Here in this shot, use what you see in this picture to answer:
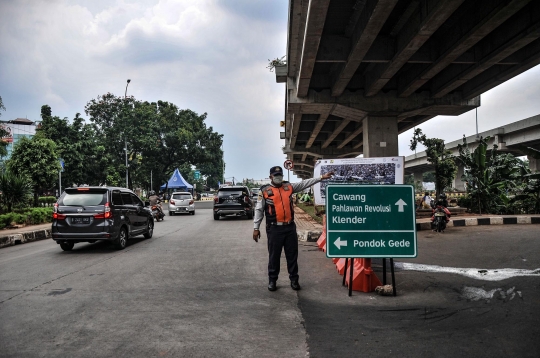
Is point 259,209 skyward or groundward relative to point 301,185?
groundward

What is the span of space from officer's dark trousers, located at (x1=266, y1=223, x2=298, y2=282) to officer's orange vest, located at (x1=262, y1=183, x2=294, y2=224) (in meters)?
0.13

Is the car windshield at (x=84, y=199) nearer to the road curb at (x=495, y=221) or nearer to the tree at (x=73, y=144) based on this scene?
the road curb at (x=495, y=221)

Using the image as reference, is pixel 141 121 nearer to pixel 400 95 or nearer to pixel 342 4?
pixel 400 95

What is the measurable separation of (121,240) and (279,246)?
20.1 feet

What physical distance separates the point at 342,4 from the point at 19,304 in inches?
382

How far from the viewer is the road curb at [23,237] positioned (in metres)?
12.6

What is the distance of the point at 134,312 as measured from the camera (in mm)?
4969

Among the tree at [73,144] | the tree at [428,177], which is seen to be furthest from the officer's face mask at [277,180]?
the tree at [428,177]

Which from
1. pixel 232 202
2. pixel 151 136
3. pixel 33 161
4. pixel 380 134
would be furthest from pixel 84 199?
pixel 151 136

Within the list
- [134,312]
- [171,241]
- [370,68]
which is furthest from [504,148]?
[134,312]

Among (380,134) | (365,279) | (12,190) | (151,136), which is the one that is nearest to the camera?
(365,279)

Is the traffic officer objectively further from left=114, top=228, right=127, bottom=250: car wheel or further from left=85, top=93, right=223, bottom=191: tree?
left=85, top=93, right=223, bottom=191: tree

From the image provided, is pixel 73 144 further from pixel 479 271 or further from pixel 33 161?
pixel 479 271

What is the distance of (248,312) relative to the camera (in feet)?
16.3
